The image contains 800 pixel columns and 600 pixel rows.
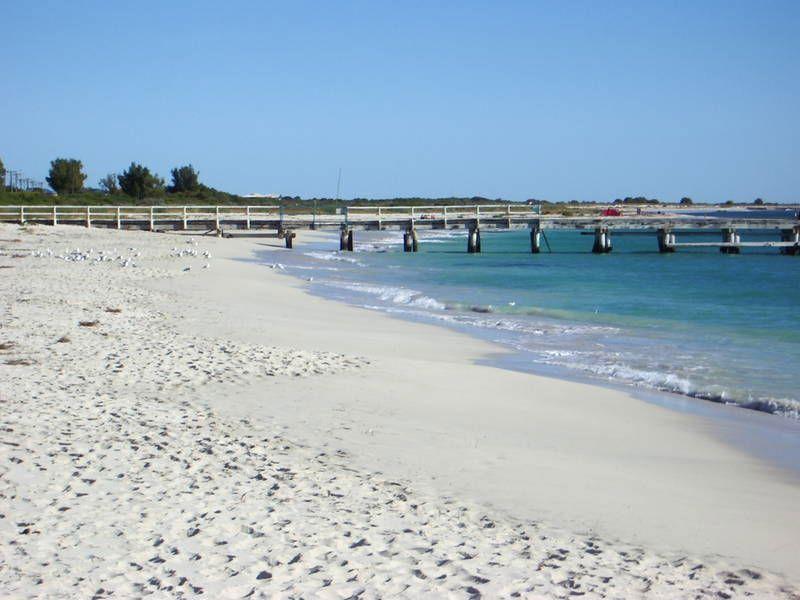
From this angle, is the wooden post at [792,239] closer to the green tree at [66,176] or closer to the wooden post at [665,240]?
the wooden post at [665,240]

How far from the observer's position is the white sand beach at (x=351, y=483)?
15.8ft

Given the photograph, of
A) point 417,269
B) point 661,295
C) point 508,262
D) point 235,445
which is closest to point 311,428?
point 235,445

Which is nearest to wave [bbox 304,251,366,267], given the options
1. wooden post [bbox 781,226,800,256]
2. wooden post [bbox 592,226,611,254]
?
wooden post [bbox 592,226,611,254]

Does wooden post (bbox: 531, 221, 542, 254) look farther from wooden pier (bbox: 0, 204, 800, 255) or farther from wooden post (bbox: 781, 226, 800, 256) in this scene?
wooden post (bbox: 781, 226, 800, 256)

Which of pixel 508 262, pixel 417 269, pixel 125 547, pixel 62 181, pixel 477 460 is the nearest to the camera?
pixel 125 547

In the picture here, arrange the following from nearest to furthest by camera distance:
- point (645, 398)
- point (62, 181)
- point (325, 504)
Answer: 1. point (325, 504)
2. point (645, 398)
3. point (62, 181)

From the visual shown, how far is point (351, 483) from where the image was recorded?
21.1 ft

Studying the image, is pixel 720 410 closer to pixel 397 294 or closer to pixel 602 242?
pixel 397 294

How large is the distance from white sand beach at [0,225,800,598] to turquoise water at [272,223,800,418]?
1.89 metres

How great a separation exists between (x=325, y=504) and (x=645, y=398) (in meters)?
5.69

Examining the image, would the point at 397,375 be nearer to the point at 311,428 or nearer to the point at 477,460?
the point at 311,428

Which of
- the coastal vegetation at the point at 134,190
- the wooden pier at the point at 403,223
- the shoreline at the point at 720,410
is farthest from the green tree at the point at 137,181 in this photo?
the shoreline at the point at 720,410

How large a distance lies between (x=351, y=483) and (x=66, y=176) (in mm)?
82692

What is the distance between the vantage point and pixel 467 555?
16.8 ft
